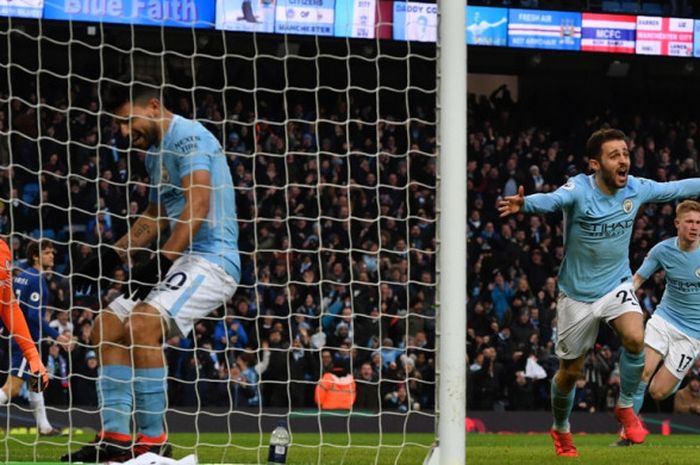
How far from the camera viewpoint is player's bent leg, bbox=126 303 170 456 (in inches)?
290

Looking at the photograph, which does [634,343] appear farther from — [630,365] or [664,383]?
[664,383]

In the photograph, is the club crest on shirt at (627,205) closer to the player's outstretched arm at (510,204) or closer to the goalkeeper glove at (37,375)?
the player's outstretched arm at (510,204)

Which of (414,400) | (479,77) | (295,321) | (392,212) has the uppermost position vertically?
(479,77)

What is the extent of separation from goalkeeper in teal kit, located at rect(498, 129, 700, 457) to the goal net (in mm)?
4152

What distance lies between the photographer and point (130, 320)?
24.2 feet

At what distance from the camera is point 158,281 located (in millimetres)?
7664

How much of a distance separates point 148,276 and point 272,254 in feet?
41.4

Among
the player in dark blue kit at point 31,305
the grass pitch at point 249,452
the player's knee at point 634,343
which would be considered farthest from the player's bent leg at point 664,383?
the player in dark blue kit at point 31,305

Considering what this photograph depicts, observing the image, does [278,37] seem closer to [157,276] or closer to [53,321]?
[53,321]

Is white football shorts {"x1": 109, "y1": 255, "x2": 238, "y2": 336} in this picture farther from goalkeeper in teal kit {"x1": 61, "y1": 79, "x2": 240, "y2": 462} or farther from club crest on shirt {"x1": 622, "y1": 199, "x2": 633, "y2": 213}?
club crest on shirt {"x1": 622, "y1": 199, "x2": 633, "y2": 213}

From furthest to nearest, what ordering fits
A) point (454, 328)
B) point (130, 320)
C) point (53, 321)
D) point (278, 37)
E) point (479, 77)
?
point (479, 77)
point (278, 37)
point (53, 321)
point (130, 320)
point (454, 328)

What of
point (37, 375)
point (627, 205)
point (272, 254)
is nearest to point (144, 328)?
point (37, 375)

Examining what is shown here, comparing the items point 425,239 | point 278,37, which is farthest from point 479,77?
point 425,239

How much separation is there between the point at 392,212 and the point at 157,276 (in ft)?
46.6
